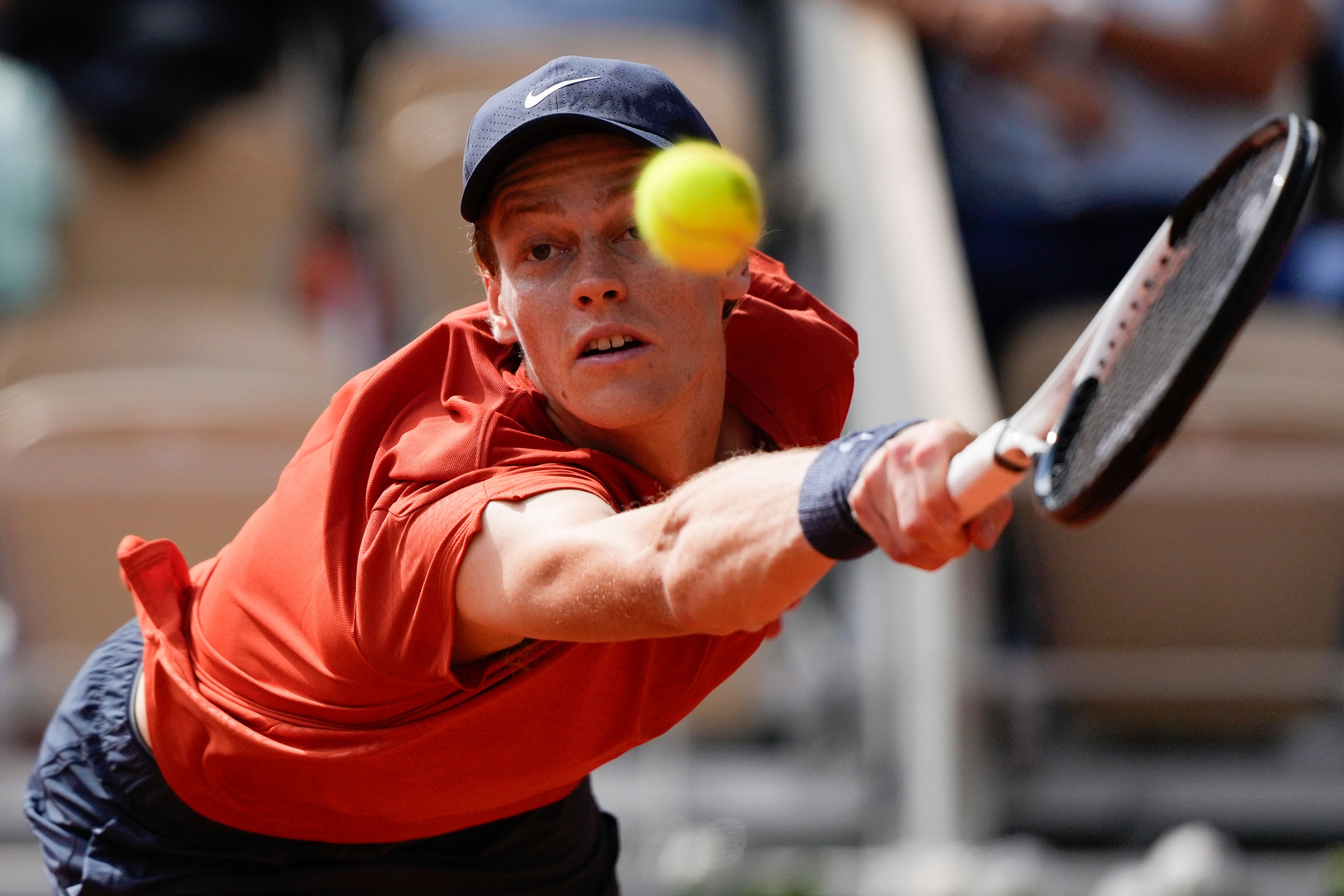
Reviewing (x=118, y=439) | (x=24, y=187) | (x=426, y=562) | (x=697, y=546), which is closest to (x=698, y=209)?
(x=697, y=546)

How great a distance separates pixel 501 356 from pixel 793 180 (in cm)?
368

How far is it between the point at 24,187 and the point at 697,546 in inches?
158

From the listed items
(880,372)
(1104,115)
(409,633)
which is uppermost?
(1104,115)

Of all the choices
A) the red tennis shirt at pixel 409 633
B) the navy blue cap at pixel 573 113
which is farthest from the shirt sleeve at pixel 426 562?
the navy blue cap at pixel 573 113

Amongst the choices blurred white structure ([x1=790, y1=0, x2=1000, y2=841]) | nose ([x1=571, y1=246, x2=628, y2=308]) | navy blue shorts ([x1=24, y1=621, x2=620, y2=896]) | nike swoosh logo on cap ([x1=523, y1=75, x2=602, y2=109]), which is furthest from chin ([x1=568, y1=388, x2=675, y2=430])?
blurred white structure ([x1=790, y1=0, x2=1000, y2=841])

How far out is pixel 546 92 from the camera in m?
1.81

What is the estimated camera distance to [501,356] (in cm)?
200

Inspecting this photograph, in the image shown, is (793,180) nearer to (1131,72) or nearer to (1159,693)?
(1131,72)

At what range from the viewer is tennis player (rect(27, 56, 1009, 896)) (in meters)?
1.54

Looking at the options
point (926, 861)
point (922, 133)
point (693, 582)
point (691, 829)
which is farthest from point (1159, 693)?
point (693, 582)

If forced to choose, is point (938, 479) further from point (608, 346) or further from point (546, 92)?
point (546, 92)

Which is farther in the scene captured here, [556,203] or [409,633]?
[556,203]

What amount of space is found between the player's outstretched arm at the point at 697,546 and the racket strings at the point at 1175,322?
132mm

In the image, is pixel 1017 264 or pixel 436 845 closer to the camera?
pixel 436 845
